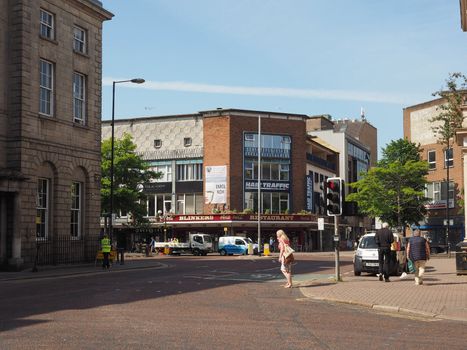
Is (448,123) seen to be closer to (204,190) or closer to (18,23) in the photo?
(18,23)

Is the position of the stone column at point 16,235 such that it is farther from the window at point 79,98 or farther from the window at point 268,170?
the window at point 268,170

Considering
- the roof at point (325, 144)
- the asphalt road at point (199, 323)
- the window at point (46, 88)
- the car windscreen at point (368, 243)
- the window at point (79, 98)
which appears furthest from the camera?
the roof at point (325, 144)

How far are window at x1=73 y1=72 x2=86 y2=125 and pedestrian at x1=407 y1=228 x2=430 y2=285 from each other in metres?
19.6

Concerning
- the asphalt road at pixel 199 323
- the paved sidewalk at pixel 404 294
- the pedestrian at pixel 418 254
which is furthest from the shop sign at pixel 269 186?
the asphalt road at pixel 199 323

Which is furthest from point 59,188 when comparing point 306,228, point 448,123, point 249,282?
point 306,228

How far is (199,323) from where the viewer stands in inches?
447

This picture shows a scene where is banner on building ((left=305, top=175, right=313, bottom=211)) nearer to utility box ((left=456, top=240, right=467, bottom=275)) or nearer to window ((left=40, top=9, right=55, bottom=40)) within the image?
window ((left=40, top=9, right=55, bottom=40))

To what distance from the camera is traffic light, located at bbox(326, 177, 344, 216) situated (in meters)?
20.1

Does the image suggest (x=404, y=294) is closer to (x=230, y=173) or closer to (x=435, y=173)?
(x=435, y=173)

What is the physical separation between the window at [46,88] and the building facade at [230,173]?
35675 mm

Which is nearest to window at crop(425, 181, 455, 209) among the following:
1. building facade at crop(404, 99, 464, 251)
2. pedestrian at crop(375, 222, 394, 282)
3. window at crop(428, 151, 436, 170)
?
building facade at crop(404, 99, 464, 251)

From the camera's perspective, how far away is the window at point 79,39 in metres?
33.9

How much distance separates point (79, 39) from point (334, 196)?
19485 millimetres

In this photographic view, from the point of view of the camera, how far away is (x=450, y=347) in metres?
9.23
